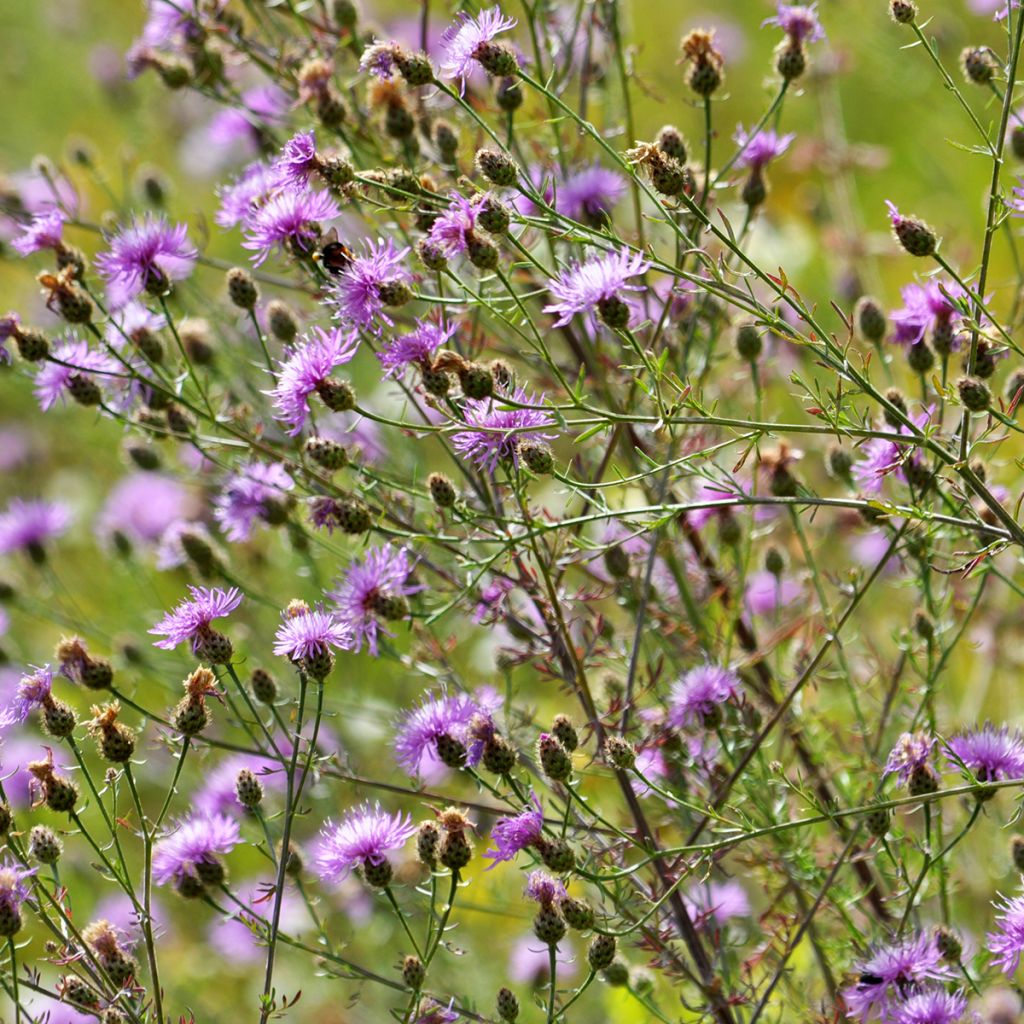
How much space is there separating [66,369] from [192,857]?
0.82 metres

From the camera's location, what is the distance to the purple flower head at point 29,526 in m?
3.29

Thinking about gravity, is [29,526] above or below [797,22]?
below

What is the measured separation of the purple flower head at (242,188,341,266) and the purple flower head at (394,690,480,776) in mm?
704

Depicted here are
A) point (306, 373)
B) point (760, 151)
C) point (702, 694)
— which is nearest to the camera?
point (306, 373)

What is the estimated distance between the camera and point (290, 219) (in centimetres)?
192

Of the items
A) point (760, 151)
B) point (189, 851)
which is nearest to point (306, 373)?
point (189, 851)

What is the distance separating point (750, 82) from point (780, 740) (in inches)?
171

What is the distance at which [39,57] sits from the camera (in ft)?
21.1

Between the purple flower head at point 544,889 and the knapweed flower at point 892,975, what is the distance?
0.46 metres

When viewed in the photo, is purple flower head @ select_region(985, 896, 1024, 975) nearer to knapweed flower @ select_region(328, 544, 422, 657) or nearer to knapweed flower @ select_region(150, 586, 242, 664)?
knapweed flower @ select_region(328, 544, 422, 657)

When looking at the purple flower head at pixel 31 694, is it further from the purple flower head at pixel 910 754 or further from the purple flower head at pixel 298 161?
the purple flower head at pixel 910 754

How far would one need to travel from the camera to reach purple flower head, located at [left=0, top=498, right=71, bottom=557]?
130 inches

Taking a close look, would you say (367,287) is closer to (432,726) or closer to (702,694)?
(432,726)

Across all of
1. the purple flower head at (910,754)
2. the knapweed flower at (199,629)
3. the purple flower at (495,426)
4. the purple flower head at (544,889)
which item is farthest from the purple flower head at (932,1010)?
the knapweed flower at (199,629)
